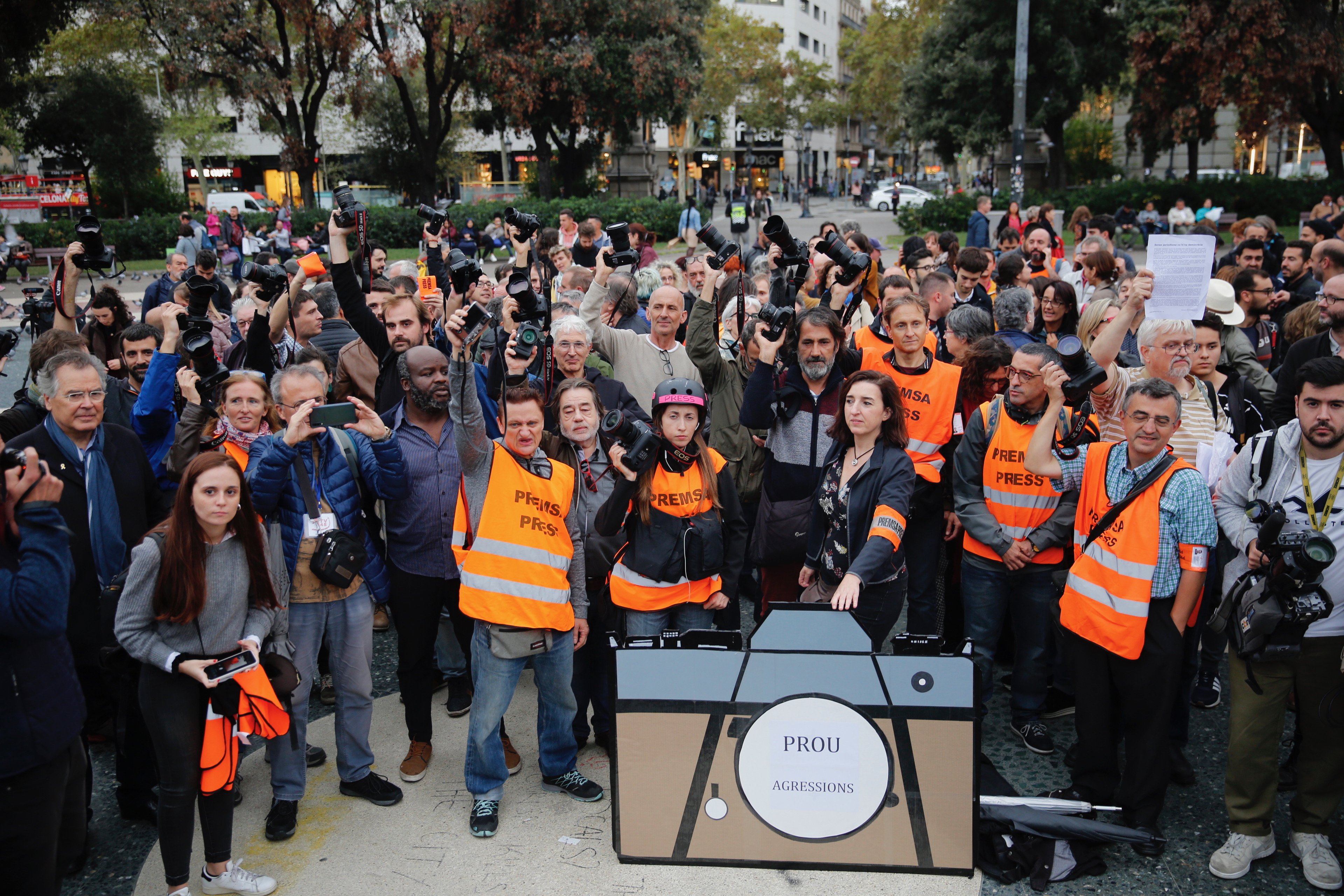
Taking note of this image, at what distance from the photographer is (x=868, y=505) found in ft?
13.3

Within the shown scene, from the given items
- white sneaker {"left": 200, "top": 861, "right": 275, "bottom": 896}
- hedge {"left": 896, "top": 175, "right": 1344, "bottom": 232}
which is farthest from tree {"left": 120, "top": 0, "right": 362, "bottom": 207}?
white sneaker {"left": 200, "top": 861, "right": 275, "bottom": 896}

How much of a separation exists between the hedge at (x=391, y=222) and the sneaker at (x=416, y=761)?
22.5 meters

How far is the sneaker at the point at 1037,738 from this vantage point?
4379mm

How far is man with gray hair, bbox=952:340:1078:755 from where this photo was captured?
4277 millimetres

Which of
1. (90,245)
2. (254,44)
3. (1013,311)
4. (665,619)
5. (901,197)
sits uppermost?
(254,44)

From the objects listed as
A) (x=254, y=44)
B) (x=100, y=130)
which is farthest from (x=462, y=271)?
(x=100, y=130)

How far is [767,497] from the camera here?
188 inches

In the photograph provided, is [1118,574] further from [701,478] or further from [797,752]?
[701,478]

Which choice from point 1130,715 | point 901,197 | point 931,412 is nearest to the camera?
point 1130,715

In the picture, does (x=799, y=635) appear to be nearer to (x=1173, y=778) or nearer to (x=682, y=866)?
(x=682, y=866)

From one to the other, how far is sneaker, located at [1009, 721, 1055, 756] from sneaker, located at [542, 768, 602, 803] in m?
1.99

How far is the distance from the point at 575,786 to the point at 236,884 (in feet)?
4.35

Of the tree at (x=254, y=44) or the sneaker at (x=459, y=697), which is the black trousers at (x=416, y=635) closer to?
the sneaker at (x=459, y=697)

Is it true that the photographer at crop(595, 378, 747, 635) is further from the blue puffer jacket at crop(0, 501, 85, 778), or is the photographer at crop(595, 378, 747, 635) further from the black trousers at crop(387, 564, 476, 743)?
the blue puffer jacket at crop(0, 501, 85, 778)
